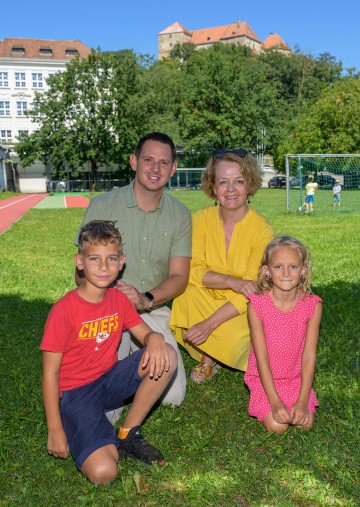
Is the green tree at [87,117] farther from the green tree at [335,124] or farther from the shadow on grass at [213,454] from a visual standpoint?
the shadow on grass at [213,454]

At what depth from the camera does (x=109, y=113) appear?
189 feet

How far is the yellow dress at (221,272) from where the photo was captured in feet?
14.4

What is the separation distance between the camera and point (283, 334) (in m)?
3.84

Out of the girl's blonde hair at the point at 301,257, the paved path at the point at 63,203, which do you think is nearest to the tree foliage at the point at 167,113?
the paved path at the point at 63,203

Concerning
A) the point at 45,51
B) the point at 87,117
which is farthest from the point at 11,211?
the point at 45,51

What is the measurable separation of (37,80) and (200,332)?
273 feet

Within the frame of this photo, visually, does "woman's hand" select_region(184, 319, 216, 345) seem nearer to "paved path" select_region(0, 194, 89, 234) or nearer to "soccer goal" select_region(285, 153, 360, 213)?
"paved path" select_region(0, 194, 89, 234)

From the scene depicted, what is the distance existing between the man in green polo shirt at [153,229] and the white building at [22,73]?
248 feet

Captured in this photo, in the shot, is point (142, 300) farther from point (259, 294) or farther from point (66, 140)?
point (66, 140)

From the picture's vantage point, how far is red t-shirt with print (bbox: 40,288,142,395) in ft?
10.6

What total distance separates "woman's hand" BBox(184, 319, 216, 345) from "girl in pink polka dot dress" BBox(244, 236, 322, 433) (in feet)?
1.93

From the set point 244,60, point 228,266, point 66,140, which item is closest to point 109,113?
point 66,140

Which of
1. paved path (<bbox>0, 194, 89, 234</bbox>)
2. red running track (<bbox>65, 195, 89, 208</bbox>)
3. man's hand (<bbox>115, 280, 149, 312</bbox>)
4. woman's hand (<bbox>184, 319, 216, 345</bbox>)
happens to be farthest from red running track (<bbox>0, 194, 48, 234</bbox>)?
man's hand (<bbox>115, 280, 149, 312</bbox>)

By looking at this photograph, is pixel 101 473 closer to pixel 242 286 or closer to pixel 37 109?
pixel 242 286
